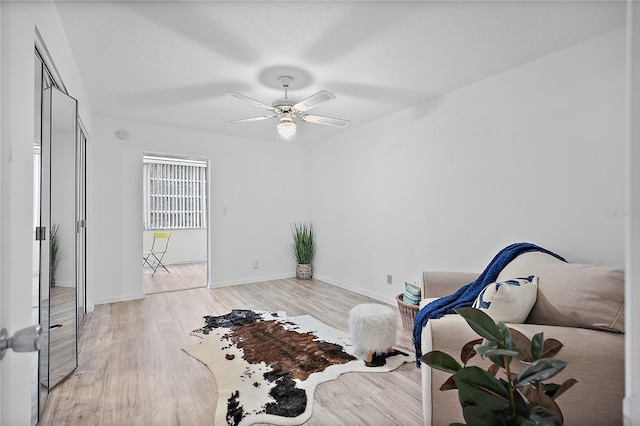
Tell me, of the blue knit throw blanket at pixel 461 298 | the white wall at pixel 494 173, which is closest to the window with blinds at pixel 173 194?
the white wall at pixel 494 173

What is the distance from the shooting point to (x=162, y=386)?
83.6 inches

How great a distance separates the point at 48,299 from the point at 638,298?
8.46ft

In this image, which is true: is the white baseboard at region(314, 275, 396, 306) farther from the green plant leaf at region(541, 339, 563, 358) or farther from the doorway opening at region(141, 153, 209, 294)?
the green plant leaf at region(541, 339, 563, 358)

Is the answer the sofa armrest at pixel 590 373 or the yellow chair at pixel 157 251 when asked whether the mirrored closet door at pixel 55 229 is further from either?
the yellow chair at pixel 157 251

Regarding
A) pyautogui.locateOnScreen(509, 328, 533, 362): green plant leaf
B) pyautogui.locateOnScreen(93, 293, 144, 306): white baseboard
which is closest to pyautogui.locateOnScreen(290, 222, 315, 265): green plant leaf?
pyautogui.locateOnScreen(93, 293, 144, 306): white baseboard

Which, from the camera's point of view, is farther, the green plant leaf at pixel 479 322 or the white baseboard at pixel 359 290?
the white baseboard at pixel 359 290

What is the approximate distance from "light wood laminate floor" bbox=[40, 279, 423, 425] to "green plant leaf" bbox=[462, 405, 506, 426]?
1.13 metres

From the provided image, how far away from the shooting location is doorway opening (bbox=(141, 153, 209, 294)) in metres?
6.89

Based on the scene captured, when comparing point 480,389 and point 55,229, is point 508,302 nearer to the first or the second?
point 480,389

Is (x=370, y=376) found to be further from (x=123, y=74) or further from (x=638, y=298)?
(x=123, y=74)

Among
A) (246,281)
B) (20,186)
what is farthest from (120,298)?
(20,186)

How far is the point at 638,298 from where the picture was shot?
62 cm

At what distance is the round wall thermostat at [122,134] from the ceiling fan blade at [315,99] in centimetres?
270

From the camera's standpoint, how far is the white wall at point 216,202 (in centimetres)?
409
